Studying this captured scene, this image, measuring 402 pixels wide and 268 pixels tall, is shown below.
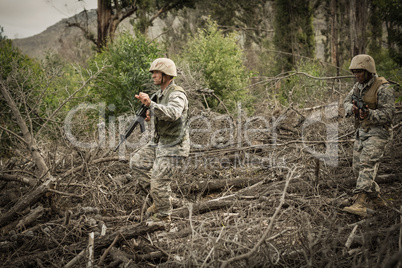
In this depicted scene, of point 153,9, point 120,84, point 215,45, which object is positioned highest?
point 153,9

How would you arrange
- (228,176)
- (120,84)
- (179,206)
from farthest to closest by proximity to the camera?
(120,84) → (228,176) → (179,206)

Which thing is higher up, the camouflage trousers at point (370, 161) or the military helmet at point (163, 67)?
the military helmet at point (163, 67)

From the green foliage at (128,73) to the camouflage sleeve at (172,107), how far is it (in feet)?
19.1

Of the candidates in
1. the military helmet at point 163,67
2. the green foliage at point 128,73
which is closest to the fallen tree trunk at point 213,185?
the military helmet at point 163,67

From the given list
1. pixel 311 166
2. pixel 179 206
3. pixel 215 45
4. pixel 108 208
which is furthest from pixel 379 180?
pixel 215 45

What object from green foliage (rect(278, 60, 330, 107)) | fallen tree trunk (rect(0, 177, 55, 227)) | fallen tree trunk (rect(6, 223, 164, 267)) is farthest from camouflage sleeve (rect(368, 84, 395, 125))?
fallen tree trunk (rect(0, 177, 55, 227))

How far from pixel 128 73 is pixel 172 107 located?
21.7 feet

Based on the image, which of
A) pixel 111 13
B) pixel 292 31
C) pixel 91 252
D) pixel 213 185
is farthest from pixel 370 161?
pixel 111 13

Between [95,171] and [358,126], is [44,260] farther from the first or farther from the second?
[358,126]

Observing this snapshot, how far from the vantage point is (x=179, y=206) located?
453 cm

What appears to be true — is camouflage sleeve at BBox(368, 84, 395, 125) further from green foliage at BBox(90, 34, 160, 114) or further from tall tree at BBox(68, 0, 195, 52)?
tall tree at BBox(68, 0, 195, 52)

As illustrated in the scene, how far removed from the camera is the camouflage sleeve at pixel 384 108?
142 inches

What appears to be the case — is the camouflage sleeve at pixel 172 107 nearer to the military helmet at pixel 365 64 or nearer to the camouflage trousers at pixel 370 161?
the military helmet at pixel 365 64

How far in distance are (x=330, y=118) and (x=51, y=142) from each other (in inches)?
224
